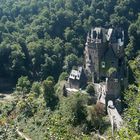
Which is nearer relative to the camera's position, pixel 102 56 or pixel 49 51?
pixel 102 56

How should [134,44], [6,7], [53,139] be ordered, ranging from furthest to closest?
[6,7] < [134,44] < [53,139]

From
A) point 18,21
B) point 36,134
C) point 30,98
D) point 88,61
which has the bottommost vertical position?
point 36,134

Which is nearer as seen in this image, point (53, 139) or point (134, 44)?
point (53, 139)

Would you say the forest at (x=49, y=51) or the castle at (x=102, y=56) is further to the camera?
the castle at (x=102, y=56)

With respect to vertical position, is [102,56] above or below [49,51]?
below

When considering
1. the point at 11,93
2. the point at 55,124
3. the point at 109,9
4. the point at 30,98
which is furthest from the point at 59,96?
the point at 109,9

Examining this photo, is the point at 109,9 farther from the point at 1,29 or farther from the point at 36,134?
the point at 36,134

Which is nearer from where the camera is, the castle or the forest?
the forest

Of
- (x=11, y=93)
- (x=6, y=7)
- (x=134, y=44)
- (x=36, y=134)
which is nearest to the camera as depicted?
(x=36, y=134)
